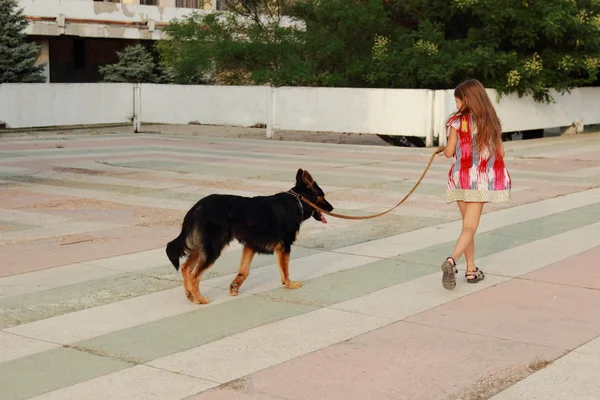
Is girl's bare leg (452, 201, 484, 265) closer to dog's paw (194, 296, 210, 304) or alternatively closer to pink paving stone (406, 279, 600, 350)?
pink paving stone (406, 279, 600, 350)

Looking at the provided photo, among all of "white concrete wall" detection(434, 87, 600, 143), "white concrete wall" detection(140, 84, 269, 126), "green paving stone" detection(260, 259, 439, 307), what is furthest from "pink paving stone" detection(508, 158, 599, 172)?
"green paving stone" detection(260, 259, 439, 307)

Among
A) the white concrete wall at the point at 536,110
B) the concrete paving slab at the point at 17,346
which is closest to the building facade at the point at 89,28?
the white concrete wall at the point at 536,110

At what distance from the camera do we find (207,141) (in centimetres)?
2405

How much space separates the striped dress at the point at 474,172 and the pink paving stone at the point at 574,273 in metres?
0.96

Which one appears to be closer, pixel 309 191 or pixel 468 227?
pixel 309 191

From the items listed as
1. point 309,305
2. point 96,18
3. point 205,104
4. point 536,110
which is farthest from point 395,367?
point 96,18

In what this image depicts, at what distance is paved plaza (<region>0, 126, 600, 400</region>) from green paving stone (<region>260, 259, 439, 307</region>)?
0.02 m

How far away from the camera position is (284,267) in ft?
26.0

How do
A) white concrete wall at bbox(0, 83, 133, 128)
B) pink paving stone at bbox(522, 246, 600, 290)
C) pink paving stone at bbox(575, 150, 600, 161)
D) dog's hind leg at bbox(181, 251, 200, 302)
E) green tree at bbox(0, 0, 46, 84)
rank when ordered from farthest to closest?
green tree at bbox(0, 0, 46, 84), white concrete wall at bbox(0, 83, 133, 128), pink paving stone at bbox(575, 150, 600, 161), pink paving stone at bbox(522, 246, 600, 290), dog's hind leg at bbox(181, 251, 200, 302)

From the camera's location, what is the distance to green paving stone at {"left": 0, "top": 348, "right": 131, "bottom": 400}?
5.54m

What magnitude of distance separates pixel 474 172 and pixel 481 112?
19.9 inches

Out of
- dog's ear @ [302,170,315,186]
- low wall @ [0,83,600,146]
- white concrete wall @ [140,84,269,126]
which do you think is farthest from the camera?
white concrete wall @ [140,84,269,126]

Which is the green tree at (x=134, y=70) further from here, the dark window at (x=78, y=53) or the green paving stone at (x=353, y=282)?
the green paving stone at (x=353, y=282)

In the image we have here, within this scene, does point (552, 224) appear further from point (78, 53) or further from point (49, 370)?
point (78, 53)
